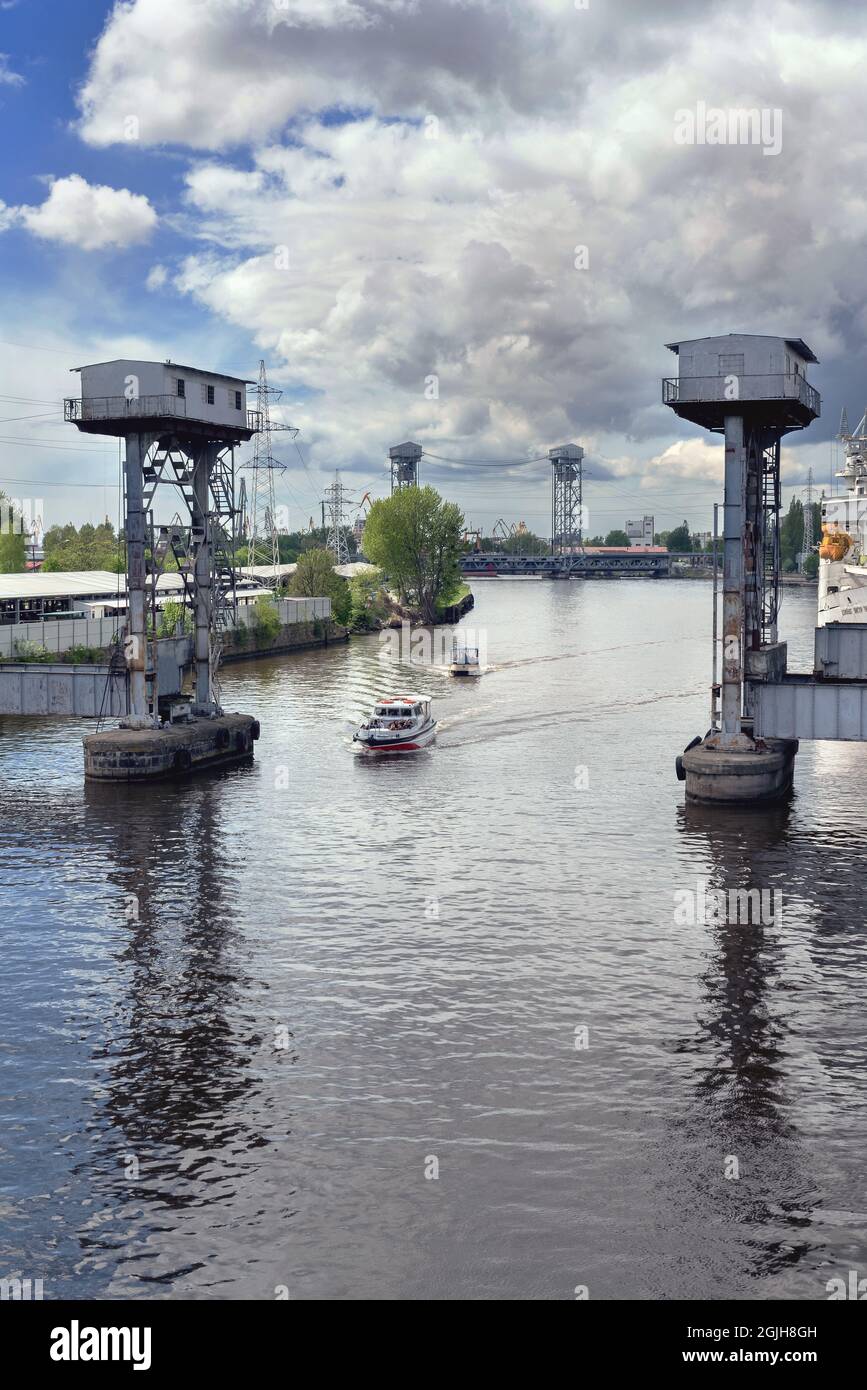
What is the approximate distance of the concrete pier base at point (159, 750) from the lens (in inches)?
2648

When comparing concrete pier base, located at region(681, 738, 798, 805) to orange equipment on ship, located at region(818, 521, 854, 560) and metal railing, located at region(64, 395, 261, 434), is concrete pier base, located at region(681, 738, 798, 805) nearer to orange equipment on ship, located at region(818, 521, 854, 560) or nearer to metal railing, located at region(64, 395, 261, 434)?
metal railing, located at region(64, 395, 261, 434)

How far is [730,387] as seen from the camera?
2403 inches

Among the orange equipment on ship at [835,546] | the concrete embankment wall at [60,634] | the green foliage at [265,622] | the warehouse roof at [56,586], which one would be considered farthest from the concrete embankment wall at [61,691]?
the green foliage at [265,622]

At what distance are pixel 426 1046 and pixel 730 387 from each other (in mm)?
38184

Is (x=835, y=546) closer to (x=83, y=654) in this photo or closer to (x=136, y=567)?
(x=83, y=654)

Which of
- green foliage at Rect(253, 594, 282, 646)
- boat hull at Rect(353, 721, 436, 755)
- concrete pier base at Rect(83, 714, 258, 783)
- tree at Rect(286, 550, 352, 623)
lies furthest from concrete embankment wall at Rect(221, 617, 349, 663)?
concrete pier base at Rect(83, 714, 258, 783)

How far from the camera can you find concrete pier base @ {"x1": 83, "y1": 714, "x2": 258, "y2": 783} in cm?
6725

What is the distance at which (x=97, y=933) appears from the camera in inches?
1709

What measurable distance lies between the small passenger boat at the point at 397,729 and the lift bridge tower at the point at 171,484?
7.37 meters

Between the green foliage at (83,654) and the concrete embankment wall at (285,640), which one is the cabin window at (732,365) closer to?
the green foliage at (83,654)

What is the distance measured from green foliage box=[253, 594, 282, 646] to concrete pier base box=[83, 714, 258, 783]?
234 feet
